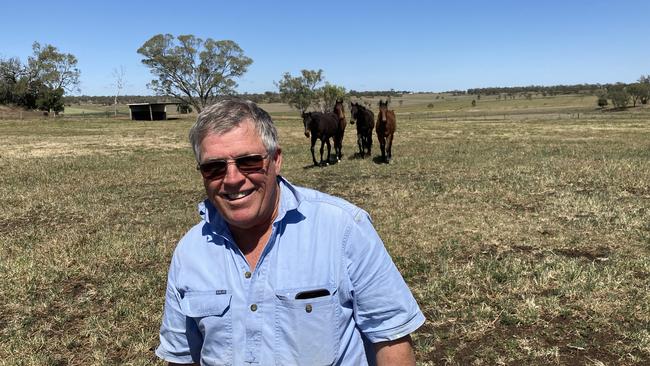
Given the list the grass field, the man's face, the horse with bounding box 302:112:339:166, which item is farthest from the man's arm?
the horse with bounding box 302:112:339:166

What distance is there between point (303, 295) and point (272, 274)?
0.45ft

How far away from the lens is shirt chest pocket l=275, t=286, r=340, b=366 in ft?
5.50

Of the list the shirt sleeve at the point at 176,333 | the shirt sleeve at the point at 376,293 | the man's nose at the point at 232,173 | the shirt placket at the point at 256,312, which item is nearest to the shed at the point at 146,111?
the shirt sleeve at the point at 176,333

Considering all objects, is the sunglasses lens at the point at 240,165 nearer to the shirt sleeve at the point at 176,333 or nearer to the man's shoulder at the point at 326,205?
the man's shoulder at the point at 326,205

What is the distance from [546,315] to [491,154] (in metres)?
11.3

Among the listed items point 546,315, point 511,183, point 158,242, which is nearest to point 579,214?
point 511,183

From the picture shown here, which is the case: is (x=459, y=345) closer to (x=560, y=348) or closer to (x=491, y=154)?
(x=560, y=348)

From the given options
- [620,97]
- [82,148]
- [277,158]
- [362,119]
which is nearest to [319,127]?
[362,119]

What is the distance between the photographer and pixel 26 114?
46438mm

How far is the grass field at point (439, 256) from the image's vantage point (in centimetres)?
369

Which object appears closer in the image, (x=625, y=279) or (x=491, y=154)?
(x=625, y=279)

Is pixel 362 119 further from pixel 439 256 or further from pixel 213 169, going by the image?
pixel 213 169

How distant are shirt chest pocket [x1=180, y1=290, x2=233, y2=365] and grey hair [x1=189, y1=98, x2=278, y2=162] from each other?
545 millimetres

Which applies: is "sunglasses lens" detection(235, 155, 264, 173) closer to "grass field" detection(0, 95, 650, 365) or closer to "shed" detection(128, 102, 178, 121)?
"grass field" detection(0, 95, 650, 365)
